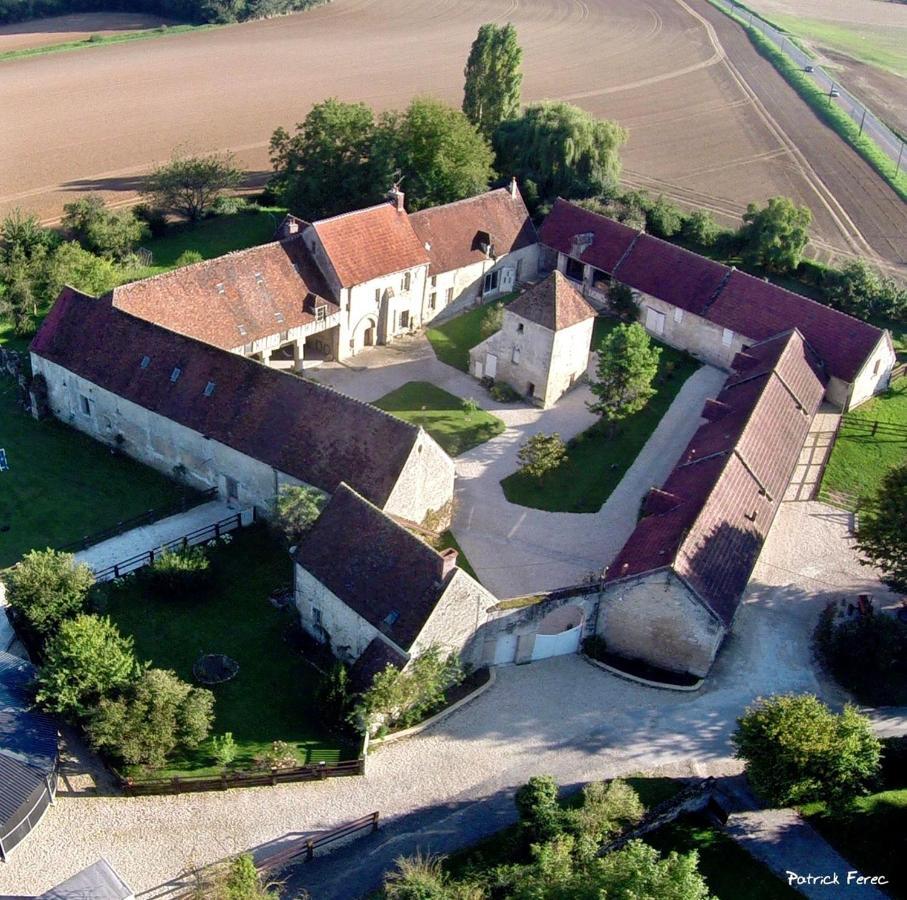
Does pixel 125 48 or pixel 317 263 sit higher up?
pixel 125 48

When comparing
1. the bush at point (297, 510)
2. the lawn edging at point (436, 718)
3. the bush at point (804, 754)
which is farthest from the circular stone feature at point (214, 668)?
the bush at point (804, 754)

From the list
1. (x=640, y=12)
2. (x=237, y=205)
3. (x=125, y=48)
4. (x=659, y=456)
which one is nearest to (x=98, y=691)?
(x=659, y=456)

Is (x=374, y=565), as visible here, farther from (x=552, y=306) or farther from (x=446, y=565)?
(x=552, y=306)

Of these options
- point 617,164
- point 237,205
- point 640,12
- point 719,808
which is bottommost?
point 719,808

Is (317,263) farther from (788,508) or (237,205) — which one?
(788,508)

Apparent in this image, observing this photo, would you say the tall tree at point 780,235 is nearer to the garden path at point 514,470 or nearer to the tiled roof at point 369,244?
the garden path at point 514,470

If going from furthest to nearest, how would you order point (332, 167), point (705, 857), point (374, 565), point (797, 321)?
point (332, 167) < point (797, 321) < point (374, 565) < point (705, 857)

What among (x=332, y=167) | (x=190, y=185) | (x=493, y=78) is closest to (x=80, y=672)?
(x=332, y=167)
